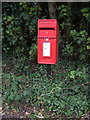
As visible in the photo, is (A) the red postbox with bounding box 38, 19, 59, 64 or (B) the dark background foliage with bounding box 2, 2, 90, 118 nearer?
(B) the dark background foliage with bounding box 2, 2, 90, 118

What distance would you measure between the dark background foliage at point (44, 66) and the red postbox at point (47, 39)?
0.61 meters

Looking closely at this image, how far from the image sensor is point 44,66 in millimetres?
4688

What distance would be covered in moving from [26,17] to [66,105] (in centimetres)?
277

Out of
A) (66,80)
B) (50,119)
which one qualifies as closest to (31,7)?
(66,80)

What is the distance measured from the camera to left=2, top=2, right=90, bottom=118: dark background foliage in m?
3.13

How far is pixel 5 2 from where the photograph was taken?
5168 mm

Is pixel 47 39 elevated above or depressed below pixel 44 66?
above

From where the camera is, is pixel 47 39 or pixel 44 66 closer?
pixel 47 39

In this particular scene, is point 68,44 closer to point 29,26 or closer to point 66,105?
point 29,26

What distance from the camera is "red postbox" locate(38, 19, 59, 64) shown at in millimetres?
3457

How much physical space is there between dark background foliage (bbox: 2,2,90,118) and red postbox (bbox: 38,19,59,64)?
0.61m

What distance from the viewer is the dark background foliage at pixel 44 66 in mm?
3131

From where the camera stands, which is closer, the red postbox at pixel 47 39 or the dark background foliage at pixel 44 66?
the dark background foliage at pixel 44 66

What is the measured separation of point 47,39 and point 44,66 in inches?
52.4
